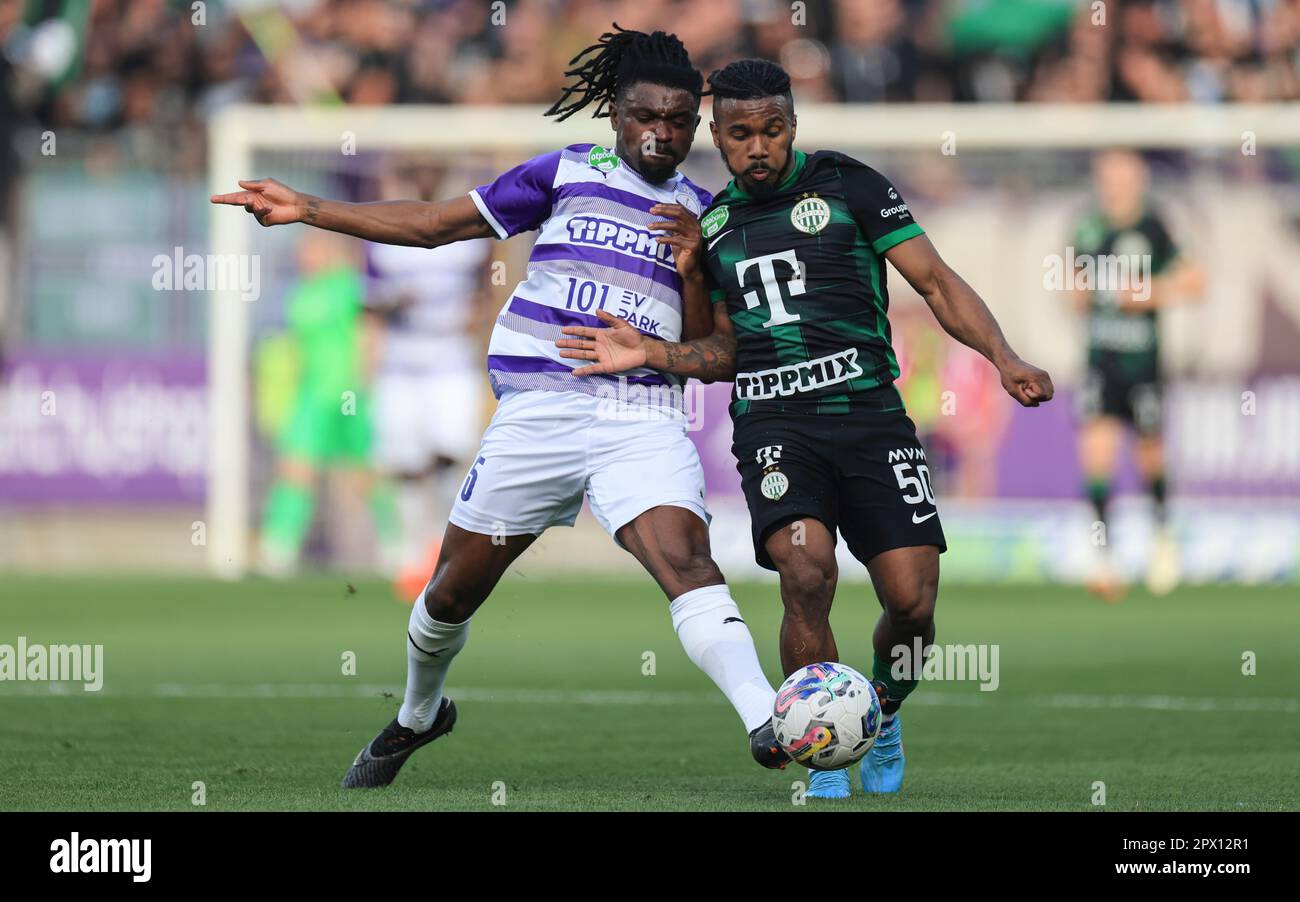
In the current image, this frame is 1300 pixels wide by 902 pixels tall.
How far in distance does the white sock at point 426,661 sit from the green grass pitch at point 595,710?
0.75 feet

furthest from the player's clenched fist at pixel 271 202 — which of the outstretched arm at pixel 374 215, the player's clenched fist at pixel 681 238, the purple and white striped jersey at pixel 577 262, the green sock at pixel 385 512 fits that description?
the green sock at pixel 385 512

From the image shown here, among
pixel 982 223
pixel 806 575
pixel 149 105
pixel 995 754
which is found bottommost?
pixel 995 754

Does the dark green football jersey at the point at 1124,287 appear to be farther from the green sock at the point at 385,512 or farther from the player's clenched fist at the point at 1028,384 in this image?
the player's clenched fist at the point at 1028,384

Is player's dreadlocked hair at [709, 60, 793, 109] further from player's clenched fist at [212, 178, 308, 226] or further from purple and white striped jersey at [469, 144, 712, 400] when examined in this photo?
player's clenched fist at [212, 178, 308, 226]

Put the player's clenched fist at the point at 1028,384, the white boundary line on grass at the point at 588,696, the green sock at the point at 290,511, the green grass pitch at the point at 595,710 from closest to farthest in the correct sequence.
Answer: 1. the player's clenched fist at the point at 1028,384
2. the green grass pitch at the point at 595,710
3. the white boundary line on grass at the point at 588,696
4. the green sock at the point at 290,511

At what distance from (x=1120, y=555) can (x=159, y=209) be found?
29.0 feet

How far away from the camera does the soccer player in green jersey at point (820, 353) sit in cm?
697

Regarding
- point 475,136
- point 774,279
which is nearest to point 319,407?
point 475,136

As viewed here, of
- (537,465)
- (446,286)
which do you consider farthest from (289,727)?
(446,286)

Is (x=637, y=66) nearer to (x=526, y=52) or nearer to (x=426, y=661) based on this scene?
(x=426, y=661)

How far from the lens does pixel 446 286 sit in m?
18.7

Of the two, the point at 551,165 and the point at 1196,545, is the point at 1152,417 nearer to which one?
the point at 1196,545

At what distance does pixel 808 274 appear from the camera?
279 inches

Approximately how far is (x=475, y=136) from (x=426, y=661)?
1248cm
